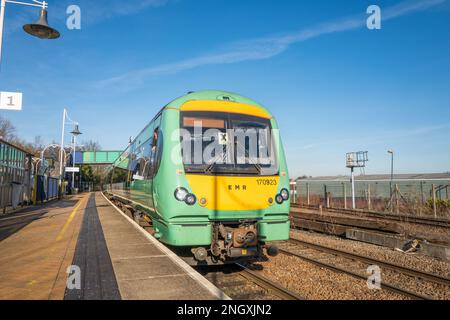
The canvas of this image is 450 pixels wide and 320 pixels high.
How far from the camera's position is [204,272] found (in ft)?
22.3

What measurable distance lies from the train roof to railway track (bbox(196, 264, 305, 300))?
3286mm

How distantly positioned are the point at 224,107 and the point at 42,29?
7041 mm

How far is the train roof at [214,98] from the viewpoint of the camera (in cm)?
635

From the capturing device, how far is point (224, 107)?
649 cm

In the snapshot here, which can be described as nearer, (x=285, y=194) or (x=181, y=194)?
(x=181, y=194)

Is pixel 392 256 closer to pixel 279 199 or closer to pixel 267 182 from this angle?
pixel 279 199

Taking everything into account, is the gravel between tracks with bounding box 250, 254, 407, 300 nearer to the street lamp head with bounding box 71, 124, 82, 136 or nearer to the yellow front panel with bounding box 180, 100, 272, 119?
the yellow front panel with bounding box 180, 100, 272, 119

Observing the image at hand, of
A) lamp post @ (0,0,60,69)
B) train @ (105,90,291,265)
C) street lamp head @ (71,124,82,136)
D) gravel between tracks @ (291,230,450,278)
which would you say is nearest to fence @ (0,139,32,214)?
lamp post @ (0,0,60,69)

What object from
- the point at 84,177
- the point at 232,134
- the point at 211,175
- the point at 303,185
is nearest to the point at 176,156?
the point at 211,175

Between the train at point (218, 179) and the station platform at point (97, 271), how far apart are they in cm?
66

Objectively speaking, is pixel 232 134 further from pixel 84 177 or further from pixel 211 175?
pixel 84 177

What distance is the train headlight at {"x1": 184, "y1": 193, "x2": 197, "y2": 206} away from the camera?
5.56m

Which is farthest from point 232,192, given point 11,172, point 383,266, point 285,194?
point 11,172
